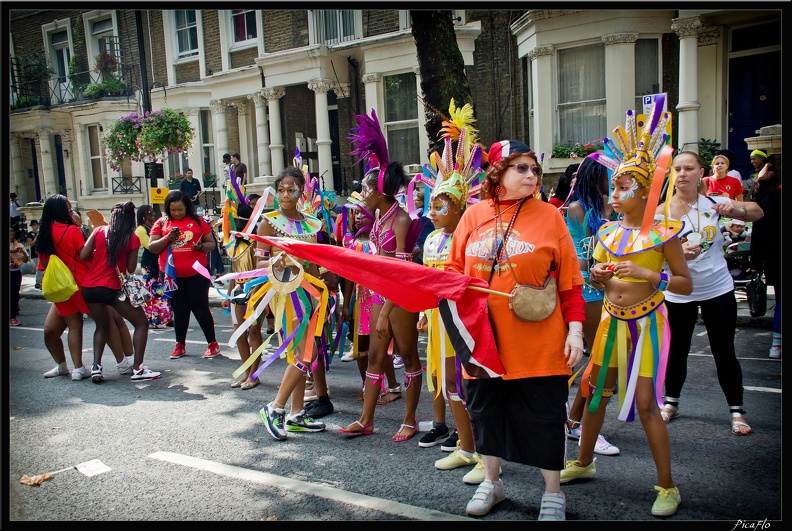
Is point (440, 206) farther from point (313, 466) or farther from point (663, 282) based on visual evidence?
point (313, 466)

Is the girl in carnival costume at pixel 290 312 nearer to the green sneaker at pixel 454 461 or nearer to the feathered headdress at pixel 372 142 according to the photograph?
the feathered headdress at pixel 372 142

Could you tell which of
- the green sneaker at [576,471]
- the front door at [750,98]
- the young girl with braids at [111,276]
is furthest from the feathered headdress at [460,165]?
the front door at [750,98]

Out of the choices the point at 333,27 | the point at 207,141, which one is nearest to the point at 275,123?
the point at 333,27

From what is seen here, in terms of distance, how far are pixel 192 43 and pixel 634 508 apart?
65.0ft

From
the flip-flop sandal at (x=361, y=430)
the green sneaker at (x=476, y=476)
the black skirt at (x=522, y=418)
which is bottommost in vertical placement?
the flip-flop sandal at (x=361, y=430)

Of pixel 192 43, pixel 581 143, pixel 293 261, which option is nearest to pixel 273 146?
pixel 192 43

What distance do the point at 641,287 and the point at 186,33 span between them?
19.4m

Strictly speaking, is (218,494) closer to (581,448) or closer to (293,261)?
(293,261)

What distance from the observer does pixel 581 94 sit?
41.6ft

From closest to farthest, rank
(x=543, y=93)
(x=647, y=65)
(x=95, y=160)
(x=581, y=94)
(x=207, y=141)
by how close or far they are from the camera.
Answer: (x=647, y=65) < (x=581, y=94) < (x=543, y=93) < (x=207, y=141) < (x=95, y=160)

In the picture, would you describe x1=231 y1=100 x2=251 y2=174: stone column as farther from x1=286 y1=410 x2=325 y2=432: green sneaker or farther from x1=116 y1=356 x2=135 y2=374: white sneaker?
x1=286 y1=410 x2=325 y2=432: green sneaker

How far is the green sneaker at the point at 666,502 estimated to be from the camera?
3320 mm

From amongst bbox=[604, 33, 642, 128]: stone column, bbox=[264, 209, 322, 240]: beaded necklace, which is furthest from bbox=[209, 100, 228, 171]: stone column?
bbox=[264, 209, 322, 240]: beaded necklace

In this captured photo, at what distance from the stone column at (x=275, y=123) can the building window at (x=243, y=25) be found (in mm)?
1898
